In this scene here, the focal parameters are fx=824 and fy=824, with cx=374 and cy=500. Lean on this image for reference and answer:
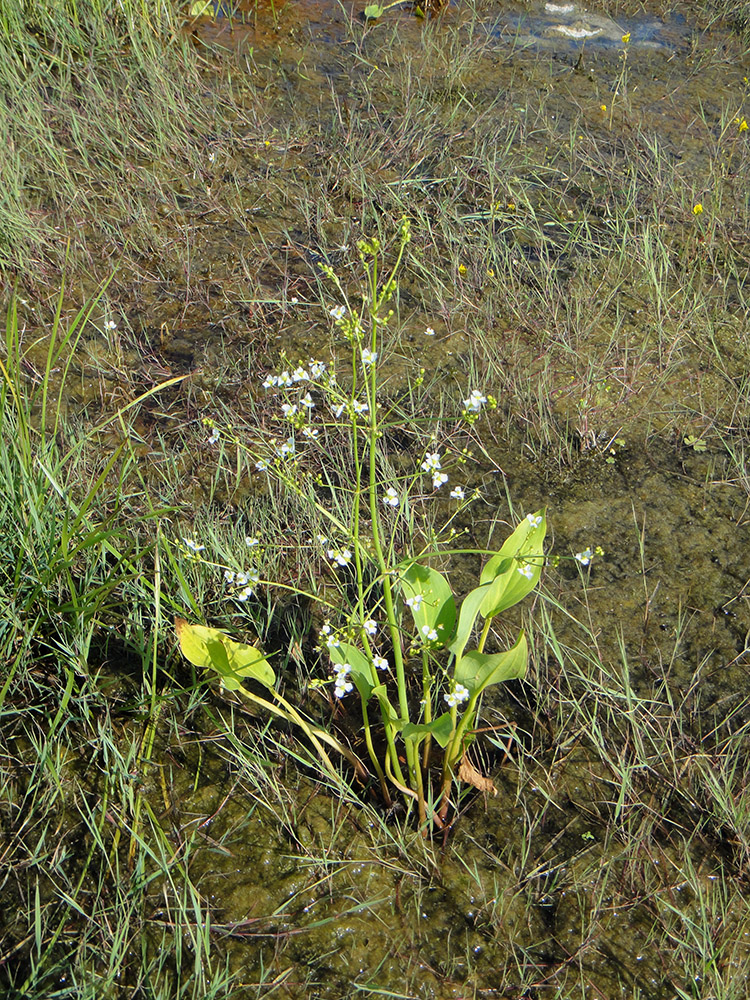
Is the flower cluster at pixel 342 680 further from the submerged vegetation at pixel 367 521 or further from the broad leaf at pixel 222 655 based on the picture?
the broad leaf at pixel 222 655

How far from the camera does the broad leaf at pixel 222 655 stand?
148 centimetres

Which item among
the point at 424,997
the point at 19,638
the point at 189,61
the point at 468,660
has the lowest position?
the point at 424,997

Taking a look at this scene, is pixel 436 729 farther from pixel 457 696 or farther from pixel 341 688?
pixel 341 688

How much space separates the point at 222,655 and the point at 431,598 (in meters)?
0.41

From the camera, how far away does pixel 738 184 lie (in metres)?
3.21

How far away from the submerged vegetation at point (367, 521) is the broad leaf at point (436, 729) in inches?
0.7

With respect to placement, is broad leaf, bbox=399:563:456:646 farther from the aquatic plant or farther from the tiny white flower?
the tiny white flower

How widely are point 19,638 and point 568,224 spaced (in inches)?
93.9

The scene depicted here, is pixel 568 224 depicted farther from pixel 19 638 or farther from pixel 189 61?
pixel 19 638

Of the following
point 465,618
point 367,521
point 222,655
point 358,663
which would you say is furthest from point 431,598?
point 367,521

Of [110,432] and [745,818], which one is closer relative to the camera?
[745,818]

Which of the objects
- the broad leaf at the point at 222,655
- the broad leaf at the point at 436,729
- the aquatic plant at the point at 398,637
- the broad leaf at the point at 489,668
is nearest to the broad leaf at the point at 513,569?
the aquatic plant at the point at 398,637

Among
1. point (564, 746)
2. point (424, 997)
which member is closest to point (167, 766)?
point (424, 997)

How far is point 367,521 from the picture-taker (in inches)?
83.4
